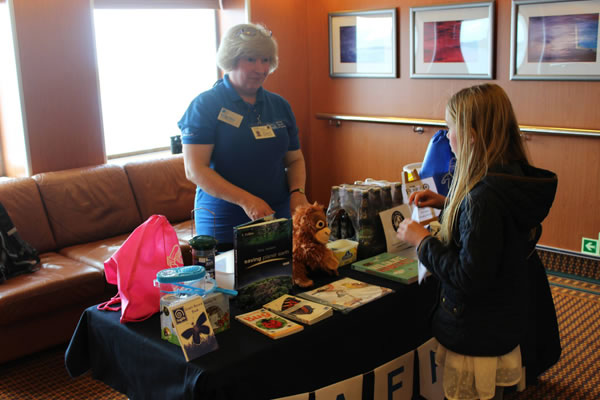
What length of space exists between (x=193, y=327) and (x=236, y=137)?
1.10m

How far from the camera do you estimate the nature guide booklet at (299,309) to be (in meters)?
1.89

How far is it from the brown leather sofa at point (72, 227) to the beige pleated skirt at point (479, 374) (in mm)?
2256

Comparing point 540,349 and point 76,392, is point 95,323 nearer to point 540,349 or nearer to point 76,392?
point 76,392

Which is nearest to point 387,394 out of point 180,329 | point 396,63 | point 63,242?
point 180,329

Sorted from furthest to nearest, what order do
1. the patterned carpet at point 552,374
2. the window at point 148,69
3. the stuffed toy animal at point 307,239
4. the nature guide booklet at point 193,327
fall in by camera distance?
the window at point 148,69
the patterned carpet at point 552,374
the stuffed toy animal at point 307,239
the nature guide booklet at point 193,327

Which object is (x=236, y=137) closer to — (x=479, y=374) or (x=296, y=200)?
(x=296, y=200)

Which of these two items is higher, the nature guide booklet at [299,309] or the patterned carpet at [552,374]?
the nature guide booklet at [299,309]

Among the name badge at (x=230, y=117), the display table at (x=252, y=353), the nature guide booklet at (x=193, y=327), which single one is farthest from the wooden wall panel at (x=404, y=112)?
the nature guide booklet at (x=193, y=327)

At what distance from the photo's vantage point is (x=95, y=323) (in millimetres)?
1999

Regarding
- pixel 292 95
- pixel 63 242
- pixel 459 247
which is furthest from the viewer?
pixel 292 95

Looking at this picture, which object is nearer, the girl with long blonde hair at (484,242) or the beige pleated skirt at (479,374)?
the girl with long blonde hair at (484,242)

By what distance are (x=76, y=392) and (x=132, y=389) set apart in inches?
50.6

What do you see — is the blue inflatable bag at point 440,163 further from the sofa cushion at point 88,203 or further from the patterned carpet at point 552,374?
the sofa cushion at point 88,203

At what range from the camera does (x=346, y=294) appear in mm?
2084
